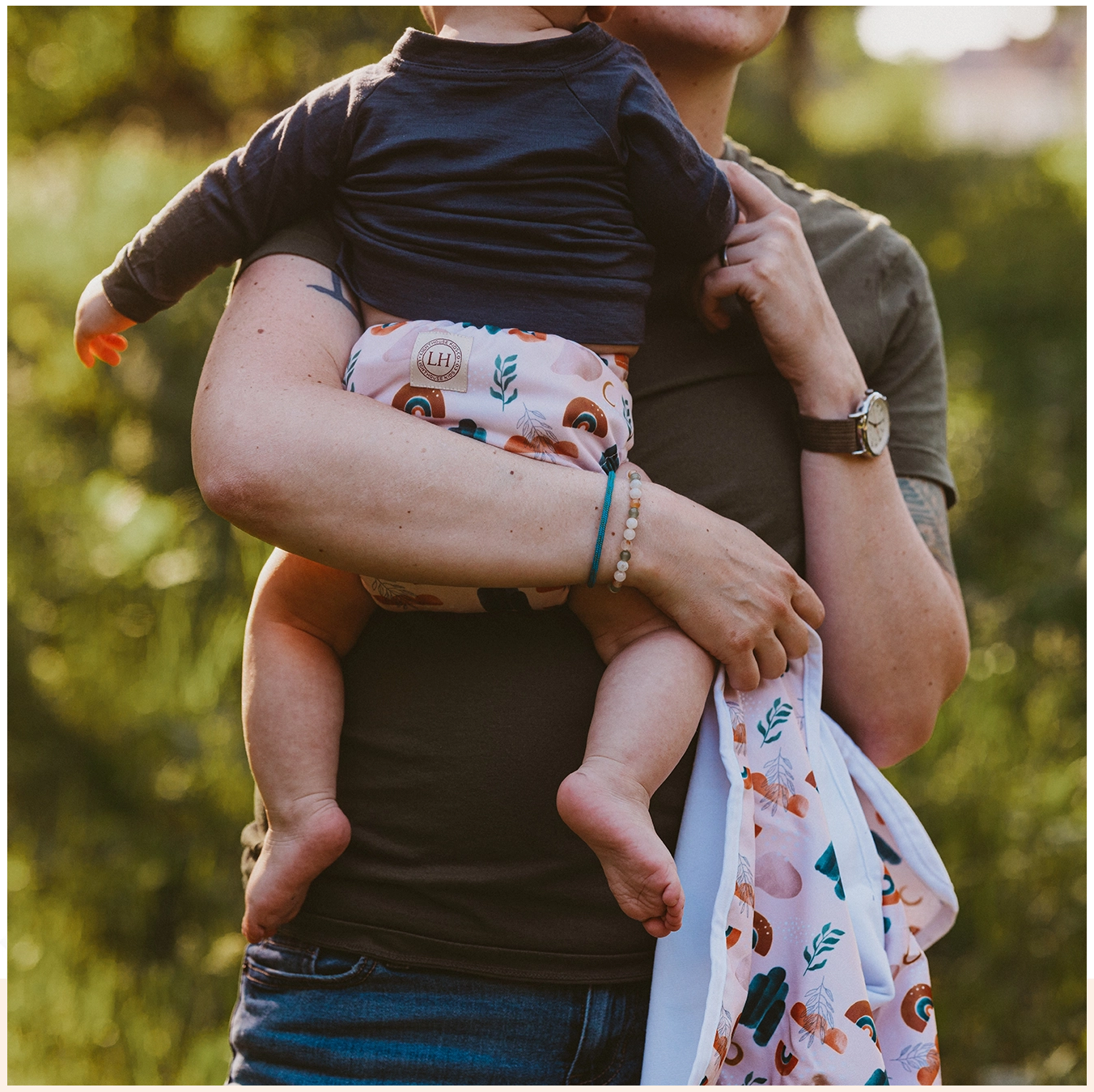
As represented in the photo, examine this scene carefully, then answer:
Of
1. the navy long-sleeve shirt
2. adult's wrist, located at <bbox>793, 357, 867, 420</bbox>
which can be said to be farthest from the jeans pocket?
adult's wrist, located at <bbox>793, 357, 867, 420</bbox>

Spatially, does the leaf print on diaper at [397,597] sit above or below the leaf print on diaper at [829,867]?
above

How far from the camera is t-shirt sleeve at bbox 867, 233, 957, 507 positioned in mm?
1600

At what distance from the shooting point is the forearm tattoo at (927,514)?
1.61 meters

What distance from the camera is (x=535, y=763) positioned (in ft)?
4.26

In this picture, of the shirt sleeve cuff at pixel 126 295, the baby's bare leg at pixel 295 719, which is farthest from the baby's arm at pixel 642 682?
the shirt sleeve cuff at pixel 126 295

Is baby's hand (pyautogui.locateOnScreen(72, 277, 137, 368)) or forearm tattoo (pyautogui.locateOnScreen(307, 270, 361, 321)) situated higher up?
forearm tattoo (pyautogui.locateOnScreen(307, 270, 361, 321))

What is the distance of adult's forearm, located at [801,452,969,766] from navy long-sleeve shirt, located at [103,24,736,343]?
0.37m

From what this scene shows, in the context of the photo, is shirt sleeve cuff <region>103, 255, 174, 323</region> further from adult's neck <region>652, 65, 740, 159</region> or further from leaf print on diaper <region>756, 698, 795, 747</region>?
leaf print on diaper <region>756, 698, 795, 747</region>

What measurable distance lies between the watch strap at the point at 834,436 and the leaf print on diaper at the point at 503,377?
1.45ft

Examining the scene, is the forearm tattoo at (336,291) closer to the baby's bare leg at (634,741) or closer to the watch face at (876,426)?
the baby's bare leg at (634,741)

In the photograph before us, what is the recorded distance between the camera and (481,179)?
1.29m

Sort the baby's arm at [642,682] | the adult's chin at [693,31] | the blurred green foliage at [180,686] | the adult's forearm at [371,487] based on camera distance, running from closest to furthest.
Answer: the adult's forearm at [371,487] < the baby's arm at [642,682] < the adult's chin at [693,31] < the blurred green foliage at [180,686]

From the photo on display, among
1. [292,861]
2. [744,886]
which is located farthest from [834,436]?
[292,861]

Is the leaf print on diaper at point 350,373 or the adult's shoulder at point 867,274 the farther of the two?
the adult's shoulder at point 867,274
